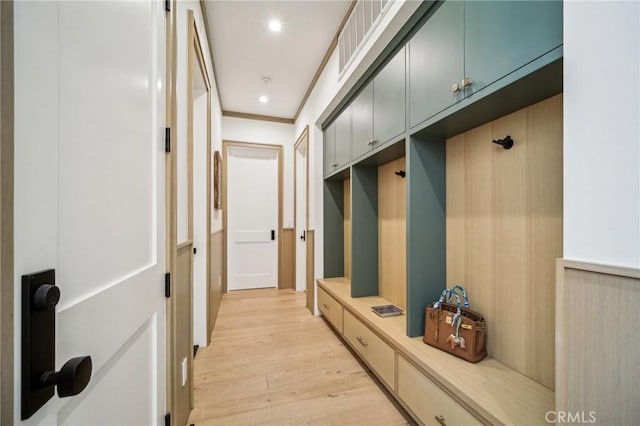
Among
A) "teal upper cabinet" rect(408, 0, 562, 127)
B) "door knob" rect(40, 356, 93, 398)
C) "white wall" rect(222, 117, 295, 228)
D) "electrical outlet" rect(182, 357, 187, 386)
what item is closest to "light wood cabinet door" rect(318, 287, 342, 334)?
"electrical outlet" rect(182, 357, 187, 386)

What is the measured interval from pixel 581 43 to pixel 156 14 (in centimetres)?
137

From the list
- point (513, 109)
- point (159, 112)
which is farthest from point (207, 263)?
point (513, 109)

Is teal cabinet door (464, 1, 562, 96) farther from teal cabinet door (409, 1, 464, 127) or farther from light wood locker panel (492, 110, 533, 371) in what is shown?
light wood locker panel (492, 110, 533, 371)

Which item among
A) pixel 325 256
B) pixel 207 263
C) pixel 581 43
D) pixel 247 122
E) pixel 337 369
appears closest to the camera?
pixel 581 43

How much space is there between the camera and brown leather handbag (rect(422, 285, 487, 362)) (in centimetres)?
129

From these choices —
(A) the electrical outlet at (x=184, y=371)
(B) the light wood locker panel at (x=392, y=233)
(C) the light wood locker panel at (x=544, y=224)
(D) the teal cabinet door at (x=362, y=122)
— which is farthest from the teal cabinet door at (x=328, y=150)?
(A) the electrical outlet at (x=184, y=371)

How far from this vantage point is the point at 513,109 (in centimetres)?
122

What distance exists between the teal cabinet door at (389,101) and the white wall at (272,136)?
2.46 meters

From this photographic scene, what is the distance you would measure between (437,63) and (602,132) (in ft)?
2.78

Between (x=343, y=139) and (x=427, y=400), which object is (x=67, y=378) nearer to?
(x=427, y=400)

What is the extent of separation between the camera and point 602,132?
2.28 feet

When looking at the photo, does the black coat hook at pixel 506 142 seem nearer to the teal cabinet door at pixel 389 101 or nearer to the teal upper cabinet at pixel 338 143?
the teal cabinet door at pixel 389 101

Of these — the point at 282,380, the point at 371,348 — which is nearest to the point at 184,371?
the point at 282,380

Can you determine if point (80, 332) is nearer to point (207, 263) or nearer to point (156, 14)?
point (156, 14)
